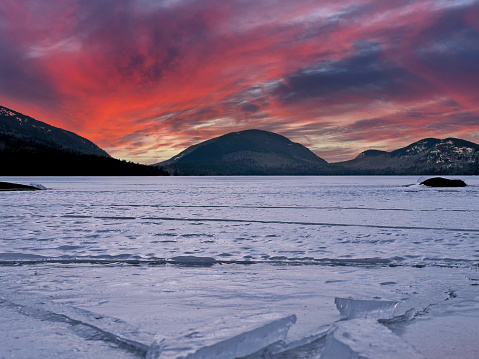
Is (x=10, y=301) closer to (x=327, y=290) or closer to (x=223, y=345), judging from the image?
(x=223, y=345)

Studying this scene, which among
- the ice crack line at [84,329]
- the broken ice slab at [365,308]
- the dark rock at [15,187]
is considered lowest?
the broken ice slab at [365,308]

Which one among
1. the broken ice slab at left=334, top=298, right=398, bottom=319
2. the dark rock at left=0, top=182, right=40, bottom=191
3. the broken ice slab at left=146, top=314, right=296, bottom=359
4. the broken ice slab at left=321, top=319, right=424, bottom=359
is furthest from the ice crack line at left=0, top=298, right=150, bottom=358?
the dark rock at left=0, top=182, right=40, bottom=191

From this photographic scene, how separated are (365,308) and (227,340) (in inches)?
81.9

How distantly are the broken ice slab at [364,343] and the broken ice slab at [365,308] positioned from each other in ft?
1.42

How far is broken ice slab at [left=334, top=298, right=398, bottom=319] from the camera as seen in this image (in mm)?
4719

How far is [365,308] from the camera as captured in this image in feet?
16.3

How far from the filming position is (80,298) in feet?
17.6

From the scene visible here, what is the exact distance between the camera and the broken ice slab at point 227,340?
11.8 ft

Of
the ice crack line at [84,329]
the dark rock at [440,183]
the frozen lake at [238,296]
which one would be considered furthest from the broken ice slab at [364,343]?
the dark rock at [440,183]

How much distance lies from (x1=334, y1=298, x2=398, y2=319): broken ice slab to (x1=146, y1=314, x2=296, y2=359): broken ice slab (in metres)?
0.83

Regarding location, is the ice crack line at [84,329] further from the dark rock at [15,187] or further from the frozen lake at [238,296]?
the dark rock at [15,187]

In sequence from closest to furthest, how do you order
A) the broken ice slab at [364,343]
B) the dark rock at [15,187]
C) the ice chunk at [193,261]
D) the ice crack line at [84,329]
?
the broken ice slab at [364,343] < the ice crack line at [84,329] < the ice chunk at [193,261] < the dark rock at [15,187]

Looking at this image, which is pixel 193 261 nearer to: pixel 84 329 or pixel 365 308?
pixel 84 329

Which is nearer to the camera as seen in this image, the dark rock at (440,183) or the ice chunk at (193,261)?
the ice chunk at (193,261)
